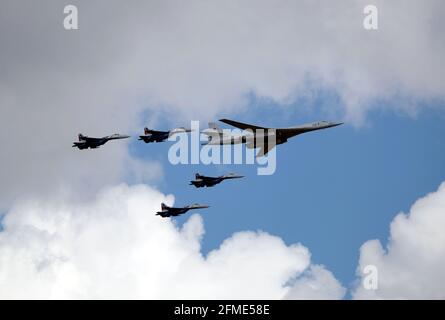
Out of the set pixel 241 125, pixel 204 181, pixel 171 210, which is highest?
pixel 241 125

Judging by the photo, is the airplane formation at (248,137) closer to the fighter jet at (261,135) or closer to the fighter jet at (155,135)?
the fighter jet at (261,135)

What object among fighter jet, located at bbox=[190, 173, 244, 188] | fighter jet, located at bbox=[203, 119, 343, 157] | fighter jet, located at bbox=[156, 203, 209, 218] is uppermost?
fighter jet, located at bbox=[203, 119, 343, 157]

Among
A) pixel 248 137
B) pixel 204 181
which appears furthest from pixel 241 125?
pixel 204 181

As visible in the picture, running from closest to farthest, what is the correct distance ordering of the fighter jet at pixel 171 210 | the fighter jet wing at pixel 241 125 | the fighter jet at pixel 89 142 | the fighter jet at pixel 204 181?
the fighter jet wing at pixel 241 125
the fighter jet at pixel 204 181
the fighter jet at pixel 171 210
the fighter jet at pixel 89 142

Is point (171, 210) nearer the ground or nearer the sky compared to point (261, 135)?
nearer the ground

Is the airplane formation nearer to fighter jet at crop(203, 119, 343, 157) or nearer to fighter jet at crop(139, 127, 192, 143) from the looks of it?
fighter jet at crop(203, 119, 343, 157)

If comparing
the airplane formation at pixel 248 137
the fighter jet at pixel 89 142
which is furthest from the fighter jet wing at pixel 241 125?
the fighter jet at pixel 89 142

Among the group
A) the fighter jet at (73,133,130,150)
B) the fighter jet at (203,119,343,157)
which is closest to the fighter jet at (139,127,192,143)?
the fighter jet at (73,133,130,150)

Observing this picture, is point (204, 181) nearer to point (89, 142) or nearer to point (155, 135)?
point (155, 135)

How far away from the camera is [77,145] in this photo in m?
148
